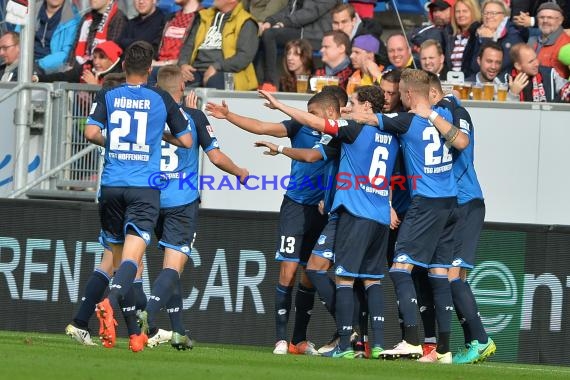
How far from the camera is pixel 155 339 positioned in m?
12.8

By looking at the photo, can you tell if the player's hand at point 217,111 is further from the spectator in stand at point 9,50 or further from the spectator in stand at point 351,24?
the spectator in stand at point 9,50

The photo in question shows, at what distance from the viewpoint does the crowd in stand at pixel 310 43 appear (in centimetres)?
1572

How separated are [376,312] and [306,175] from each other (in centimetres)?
145

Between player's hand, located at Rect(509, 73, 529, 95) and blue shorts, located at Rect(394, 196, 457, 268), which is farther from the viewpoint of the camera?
player's hand, located at Rect(509, 73, 529, 95)

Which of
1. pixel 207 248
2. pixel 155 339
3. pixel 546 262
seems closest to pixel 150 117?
pixel 155 339

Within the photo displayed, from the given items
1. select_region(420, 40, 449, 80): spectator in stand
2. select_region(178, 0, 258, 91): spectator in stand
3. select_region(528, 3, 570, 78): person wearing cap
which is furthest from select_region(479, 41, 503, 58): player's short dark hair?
select_region(178, 0, 258, 91): spectator in stand

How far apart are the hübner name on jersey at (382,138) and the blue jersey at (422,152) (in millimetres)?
106

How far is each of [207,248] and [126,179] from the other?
3.51 meters

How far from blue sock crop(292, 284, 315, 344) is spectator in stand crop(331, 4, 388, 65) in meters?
4.77

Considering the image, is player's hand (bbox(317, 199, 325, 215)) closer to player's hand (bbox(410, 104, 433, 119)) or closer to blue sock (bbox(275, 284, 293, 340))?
blue sock (bbox(275, 284, 293, 340))

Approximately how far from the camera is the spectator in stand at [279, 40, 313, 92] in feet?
52.9

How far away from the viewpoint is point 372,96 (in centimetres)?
1234

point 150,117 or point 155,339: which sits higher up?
point 150,117

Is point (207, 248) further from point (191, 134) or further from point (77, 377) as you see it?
point (77, 377)
